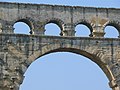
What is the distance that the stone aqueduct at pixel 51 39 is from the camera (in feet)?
75.2

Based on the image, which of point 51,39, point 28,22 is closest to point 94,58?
point 51,39

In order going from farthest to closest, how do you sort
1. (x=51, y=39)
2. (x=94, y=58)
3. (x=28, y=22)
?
(x=94, y=58), (x=28, y=22), (x=51, y=39)

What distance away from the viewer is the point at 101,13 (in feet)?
80.2

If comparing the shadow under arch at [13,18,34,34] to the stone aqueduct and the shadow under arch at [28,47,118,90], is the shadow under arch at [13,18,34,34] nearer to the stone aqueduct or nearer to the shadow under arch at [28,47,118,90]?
the stone aqueduct

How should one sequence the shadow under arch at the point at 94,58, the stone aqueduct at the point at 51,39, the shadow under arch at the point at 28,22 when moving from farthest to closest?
1. the shadow under arch at the point at 94,58
2. the shadow under arch at the point at 28,22
3. the stone aqueduct at the point at 51,39

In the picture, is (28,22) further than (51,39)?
Yes

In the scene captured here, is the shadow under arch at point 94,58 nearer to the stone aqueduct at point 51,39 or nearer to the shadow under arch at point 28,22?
the stone aqueduct at point 51,39

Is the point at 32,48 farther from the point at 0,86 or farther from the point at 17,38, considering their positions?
the point at 0,86

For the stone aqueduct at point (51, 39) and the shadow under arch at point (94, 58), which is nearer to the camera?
the stone aqueduct at point (51, 39)

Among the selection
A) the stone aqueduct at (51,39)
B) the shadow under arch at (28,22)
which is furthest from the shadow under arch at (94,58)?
the shadow under arch at (28,22)

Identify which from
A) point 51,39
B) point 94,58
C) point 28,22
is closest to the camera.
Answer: point 51,39

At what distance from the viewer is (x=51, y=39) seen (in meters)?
23.5

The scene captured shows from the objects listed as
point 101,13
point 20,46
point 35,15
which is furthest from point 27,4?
point 101,13

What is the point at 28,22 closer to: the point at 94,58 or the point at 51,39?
the point at 51,39
